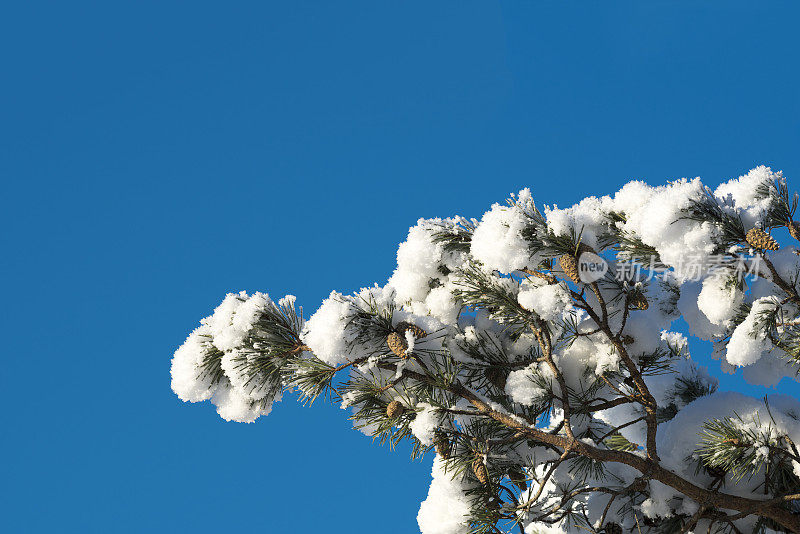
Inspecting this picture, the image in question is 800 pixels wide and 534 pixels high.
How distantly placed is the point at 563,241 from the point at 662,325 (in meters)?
1.70

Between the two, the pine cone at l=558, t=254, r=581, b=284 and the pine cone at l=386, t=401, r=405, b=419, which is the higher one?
the pine cone at l=558, t=254, r=581, b=284

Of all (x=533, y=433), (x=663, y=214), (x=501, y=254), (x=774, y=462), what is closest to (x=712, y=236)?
(x=663, y=214)

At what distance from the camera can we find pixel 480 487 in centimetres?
346

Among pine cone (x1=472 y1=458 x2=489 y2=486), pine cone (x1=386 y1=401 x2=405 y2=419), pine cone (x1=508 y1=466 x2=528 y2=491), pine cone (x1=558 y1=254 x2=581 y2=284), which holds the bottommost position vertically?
pine cone (x1=472 y1=458 x2=489 y2=486)

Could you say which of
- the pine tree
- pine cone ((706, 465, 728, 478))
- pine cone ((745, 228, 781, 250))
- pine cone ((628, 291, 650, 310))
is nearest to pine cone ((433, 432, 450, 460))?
the pine tree

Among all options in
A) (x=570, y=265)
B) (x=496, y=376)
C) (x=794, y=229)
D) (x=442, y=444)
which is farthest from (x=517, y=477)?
(x=794, y=229)

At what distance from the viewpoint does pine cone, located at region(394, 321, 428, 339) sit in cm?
307

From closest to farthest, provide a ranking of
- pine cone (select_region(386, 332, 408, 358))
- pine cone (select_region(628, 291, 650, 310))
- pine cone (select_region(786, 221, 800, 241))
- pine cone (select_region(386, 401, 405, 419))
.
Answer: pine cone (select_region(386, 332, 408, 358)), pine cone (select_region(386, 401, 405, 419)), pine cone (select_region(786, 221, 800, 241)), pine cone (select_region(628, 291, 650, 310))

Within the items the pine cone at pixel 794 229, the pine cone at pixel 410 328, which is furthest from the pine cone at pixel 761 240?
the pine cone at pixel 410 328

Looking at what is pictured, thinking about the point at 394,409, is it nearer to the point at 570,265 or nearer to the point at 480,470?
the point at 480,470

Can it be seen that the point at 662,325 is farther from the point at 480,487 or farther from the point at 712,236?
the point at 480,487

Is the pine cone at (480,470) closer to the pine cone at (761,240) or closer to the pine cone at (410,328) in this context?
the pine cone at (410,328)

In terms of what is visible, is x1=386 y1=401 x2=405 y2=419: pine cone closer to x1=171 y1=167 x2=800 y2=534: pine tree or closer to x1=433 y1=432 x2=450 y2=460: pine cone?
x1=171 y1=167 x2=800 y2=534: pine tree

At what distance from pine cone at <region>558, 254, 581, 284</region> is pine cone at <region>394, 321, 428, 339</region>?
2.23 feet
